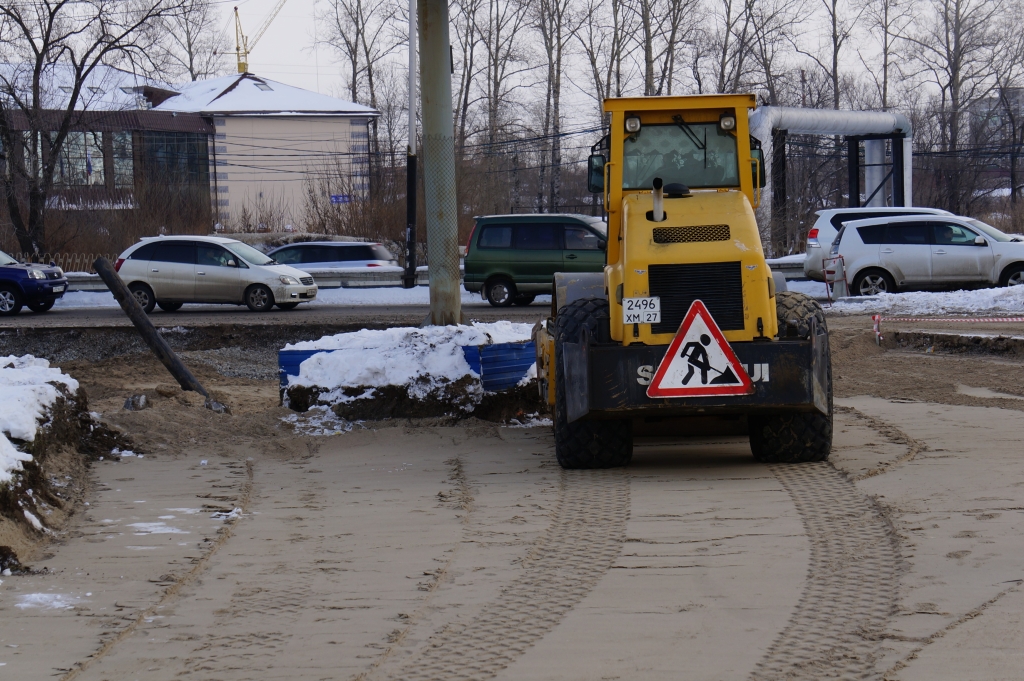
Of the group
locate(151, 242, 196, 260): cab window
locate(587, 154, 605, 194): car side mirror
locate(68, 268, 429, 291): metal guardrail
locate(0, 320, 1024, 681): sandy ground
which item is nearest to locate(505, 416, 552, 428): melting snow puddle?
locate(0, 320, 1024, 681): sandy ground

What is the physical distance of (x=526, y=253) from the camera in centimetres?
2262

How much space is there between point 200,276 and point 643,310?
17.4 m

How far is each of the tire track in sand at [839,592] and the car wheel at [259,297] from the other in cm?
1770

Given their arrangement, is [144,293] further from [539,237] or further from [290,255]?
[539,237]

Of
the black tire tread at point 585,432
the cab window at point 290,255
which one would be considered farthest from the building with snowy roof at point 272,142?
the black tire tread at point 585,432

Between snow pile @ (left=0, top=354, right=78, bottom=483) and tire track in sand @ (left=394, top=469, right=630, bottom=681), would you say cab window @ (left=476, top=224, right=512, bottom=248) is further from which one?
tire track in sand @ (left=394, top=469, right=630, bottom=681)

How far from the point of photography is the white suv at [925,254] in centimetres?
2094

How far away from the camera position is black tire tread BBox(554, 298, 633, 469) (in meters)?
7.65

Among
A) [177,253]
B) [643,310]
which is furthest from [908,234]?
[643,310]

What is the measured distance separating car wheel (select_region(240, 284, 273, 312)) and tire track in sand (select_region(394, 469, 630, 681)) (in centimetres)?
1699

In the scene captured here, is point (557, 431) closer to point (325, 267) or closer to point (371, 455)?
point (371, 455)

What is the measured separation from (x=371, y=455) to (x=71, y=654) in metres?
4.34

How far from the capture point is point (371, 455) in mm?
8625

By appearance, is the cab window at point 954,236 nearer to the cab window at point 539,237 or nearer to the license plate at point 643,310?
the cab window at point 539,237
